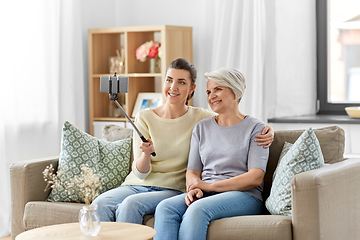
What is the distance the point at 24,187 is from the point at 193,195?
941 millimetres

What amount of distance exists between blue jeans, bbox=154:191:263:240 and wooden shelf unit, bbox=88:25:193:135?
177cm

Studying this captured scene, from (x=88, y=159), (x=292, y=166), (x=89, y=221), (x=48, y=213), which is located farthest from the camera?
(x=88, y=159)

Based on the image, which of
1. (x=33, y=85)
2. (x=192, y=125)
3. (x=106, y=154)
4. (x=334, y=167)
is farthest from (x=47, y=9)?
(x=334, y=167)

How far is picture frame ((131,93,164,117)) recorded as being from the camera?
13.1 ft

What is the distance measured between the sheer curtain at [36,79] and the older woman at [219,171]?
61.5 inches

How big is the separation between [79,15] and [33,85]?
0.72 meters

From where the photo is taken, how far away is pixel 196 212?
206 cm

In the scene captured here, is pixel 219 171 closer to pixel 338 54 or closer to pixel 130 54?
pixel 130 54

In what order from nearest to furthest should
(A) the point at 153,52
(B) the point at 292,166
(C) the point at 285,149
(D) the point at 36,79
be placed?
(B) the point at 292,166
(C) the point at 285,149
(D) the point at 36,79
(A) the point at 153,52

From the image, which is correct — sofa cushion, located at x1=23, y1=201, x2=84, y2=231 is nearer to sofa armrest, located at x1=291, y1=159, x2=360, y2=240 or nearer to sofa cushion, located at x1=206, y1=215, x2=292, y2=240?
sofa cushion, located at x1=206, y1=215, x2=292, y2=240

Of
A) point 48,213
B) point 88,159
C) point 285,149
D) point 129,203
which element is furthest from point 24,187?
point 285,149

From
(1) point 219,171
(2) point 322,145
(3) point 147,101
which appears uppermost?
(3) point 147,101

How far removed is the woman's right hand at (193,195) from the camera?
2219 millimetres

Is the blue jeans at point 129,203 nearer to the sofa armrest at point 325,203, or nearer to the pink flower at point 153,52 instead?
the sofa armrest at point 325,203
